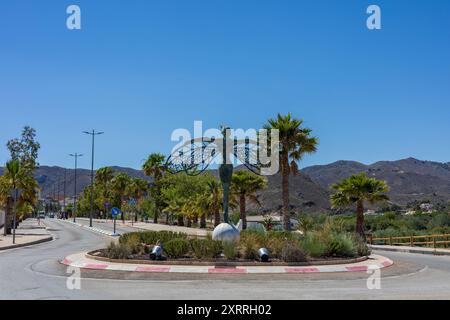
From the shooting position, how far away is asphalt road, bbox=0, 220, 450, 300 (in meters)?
12.4

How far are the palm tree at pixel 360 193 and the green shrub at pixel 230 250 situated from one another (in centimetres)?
1878

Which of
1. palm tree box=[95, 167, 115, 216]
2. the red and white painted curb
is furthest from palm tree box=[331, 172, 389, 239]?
palm tree box=[95, 167, 115, 216]

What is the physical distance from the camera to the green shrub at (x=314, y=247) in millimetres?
20047

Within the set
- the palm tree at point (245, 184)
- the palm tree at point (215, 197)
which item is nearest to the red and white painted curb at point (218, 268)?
the palm tree at point (245, 184)

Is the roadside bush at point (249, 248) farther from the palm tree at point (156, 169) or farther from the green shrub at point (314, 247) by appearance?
the palm tree at point (156, 169)

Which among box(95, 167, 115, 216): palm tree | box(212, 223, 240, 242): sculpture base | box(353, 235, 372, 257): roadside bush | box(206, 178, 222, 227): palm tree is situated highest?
box(95, 167, 115, 216): palm tree

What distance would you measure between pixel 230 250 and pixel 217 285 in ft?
15.1

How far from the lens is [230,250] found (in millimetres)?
18984

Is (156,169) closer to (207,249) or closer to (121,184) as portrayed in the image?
(121,184)

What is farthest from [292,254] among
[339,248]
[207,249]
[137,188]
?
[137,188]

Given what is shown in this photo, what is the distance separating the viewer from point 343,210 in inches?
4658

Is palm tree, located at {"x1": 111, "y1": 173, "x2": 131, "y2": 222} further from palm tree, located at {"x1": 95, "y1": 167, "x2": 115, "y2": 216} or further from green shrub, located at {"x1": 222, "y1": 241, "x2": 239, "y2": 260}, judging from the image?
green shrub, located at {"x1": 222, "y1": 241, "x2": 239, "y2": 260}

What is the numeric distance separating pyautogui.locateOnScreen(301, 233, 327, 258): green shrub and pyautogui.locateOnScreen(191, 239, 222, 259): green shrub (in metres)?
3.24
